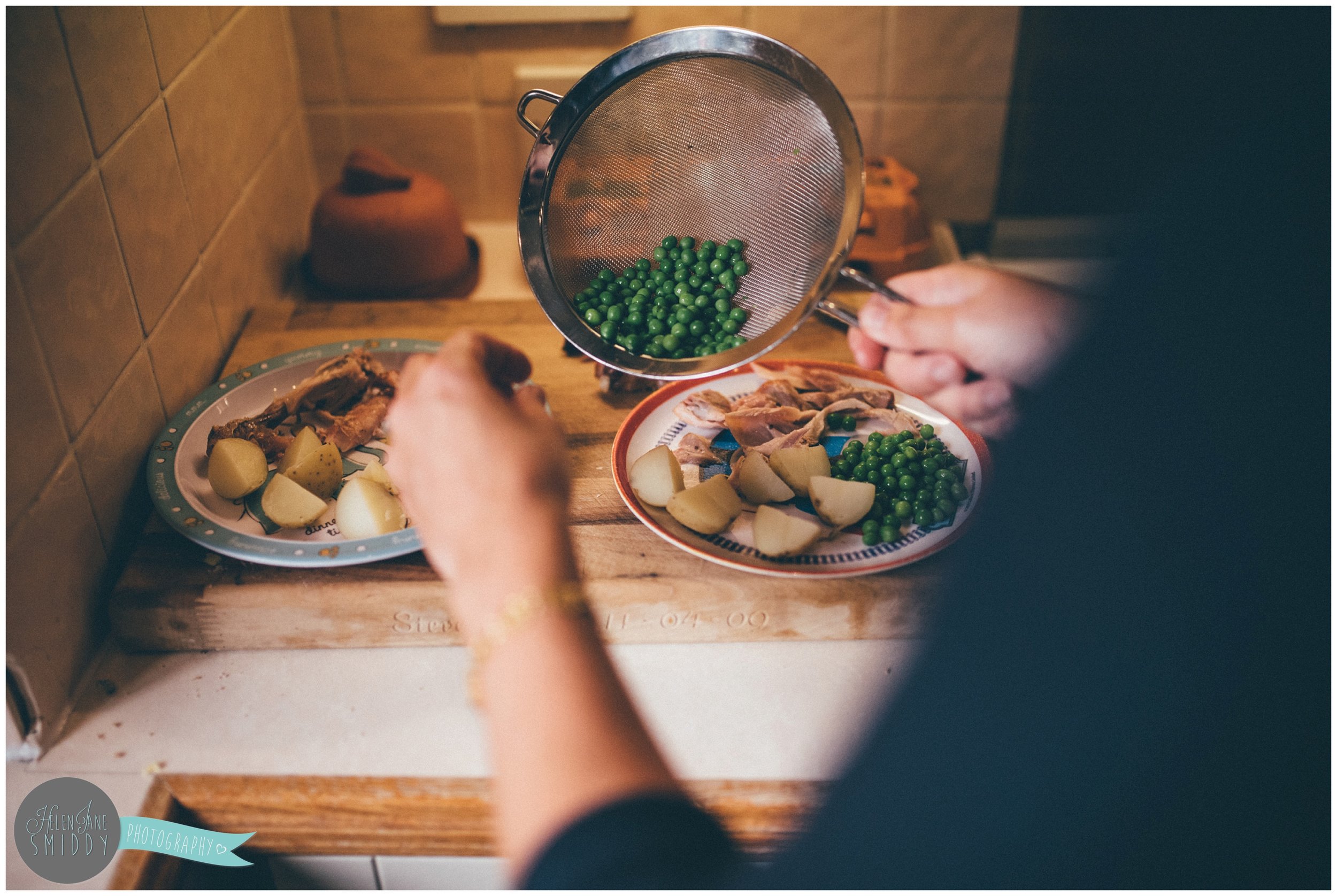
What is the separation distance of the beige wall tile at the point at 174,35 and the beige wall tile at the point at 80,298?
24 centimetres

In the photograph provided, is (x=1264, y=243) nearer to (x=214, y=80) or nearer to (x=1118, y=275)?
(x=1118, y=275)

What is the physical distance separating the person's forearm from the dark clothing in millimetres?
107

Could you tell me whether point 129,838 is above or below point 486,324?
below

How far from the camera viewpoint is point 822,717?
32.3 inches

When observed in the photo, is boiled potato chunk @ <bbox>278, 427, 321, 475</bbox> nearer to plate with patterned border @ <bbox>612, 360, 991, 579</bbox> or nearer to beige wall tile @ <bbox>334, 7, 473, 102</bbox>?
plate with patterned border @ <bbox>612, 360, 991, 579</bbox>

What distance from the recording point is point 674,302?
0.99 meters

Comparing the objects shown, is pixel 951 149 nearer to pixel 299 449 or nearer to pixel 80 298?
pixel 299 449

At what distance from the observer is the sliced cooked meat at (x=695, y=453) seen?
1.00m

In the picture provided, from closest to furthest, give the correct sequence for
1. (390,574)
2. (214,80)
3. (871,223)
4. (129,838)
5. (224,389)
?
(129,838) → (390,574) → (224,389) → (214,80) → (871,223)

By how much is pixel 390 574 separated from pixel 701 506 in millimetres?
303

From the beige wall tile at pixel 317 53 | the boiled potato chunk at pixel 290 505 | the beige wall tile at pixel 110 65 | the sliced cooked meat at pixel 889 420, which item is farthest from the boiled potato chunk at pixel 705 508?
the beige wall tile at pixel 317 53

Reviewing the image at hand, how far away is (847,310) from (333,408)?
61cm

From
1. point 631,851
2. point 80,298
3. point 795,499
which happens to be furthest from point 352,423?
point 631,851

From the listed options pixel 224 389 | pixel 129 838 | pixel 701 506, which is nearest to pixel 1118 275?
pixel 701 506
